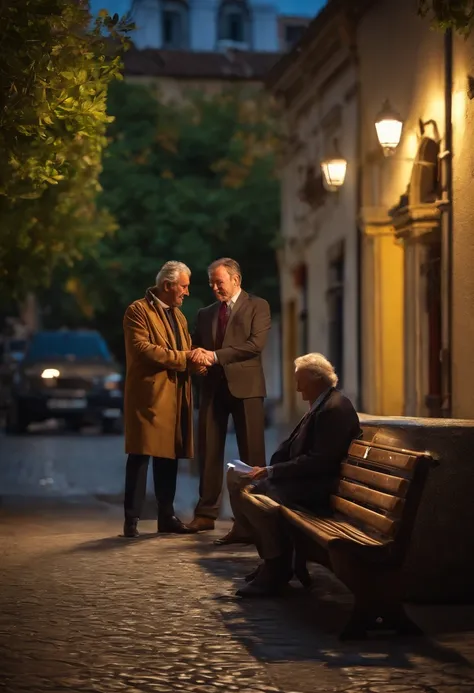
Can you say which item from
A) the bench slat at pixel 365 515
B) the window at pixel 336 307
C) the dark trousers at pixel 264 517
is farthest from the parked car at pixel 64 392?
the bench slat at pixel 365 515

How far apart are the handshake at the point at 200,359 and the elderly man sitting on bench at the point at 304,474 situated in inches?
103

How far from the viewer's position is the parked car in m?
32.0

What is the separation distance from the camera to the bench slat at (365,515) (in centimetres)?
753

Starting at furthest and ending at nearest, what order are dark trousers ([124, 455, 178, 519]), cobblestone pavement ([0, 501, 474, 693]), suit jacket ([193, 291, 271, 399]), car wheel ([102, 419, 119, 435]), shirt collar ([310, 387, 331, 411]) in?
car wheel ([102, 419, 119, 435])
dark trousers ([124, 455, 178, 519])
suit jacket ([193, 291, 271, 399])
shirt collar ([310, 387, 331, 411])
cobblestone pavement ([0, 501, 474, 693])

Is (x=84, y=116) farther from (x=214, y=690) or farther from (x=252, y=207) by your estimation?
(x=252, y=207)

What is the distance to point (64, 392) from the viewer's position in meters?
32.1

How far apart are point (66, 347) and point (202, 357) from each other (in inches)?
867

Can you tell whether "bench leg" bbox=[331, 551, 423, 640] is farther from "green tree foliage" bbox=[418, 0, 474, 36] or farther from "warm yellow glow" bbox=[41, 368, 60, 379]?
"warm yellow glow" bbox=[41, 368, 60, 379]

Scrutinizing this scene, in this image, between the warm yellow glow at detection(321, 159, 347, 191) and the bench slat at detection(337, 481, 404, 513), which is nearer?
the bench slat at detection(337, 481, 404, 513)

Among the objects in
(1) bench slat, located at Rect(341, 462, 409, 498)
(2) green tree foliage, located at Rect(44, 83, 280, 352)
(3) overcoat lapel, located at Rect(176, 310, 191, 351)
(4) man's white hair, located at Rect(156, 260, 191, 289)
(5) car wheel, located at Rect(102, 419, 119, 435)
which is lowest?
(5) car wheel, located at Rect(102, 419, 119, 435)

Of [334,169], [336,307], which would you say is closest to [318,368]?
[334,169]

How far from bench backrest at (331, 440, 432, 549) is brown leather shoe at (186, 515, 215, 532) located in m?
3.47

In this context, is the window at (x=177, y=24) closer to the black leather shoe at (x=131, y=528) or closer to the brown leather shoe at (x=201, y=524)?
the brown leather shoe at (x=201, y=524)

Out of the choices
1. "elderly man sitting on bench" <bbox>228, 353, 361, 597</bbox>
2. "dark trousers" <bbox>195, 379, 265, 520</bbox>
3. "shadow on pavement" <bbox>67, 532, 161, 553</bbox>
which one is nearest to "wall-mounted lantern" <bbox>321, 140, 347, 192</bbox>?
"dark trousers" <bbox>195, 379, 265, 520</bbox>
